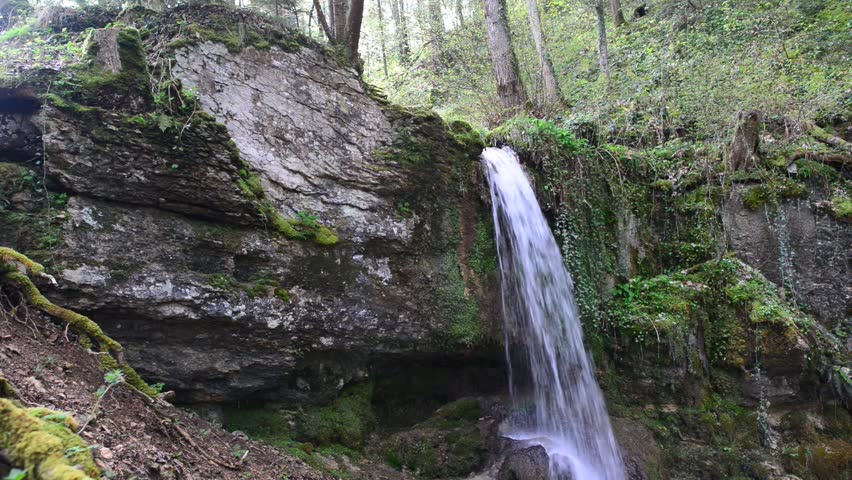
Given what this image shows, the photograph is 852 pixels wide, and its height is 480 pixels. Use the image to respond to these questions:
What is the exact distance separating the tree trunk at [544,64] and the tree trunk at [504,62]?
766 millimetres

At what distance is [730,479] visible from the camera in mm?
5582

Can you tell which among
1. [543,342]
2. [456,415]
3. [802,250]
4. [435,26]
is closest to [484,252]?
[543,342]

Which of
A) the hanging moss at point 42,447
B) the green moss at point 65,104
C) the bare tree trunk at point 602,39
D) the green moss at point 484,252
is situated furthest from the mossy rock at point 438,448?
the bare tree trunk at point 602,39

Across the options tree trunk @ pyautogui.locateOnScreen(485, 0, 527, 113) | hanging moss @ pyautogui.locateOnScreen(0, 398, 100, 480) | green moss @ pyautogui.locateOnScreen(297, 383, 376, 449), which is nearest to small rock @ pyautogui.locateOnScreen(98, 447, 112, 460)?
hanging moss @ pyautogui.locateOnScreen(0, 398, 100, 480)

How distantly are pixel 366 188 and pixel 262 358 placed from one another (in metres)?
2.16

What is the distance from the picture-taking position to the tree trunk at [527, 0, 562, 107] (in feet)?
34.7

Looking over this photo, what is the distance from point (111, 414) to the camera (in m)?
2.78

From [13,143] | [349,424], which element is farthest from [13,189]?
[349,424]

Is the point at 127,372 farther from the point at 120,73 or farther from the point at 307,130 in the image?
the point at 307,130

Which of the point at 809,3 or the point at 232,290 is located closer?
the point at 232,290

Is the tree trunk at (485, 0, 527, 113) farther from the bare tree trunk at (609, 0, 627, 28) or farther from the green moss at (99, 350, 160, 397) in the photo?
the green moss at (99, 350, 160, 397)

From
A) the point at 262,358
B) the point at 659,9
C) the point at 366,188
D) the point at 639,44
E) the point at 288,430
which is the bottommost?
the point at 288,430

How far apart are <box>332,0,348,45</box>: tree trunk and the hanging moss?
5585mm

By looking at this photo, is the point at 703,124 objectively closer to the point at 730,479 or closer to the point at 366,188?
the point at 730,479
